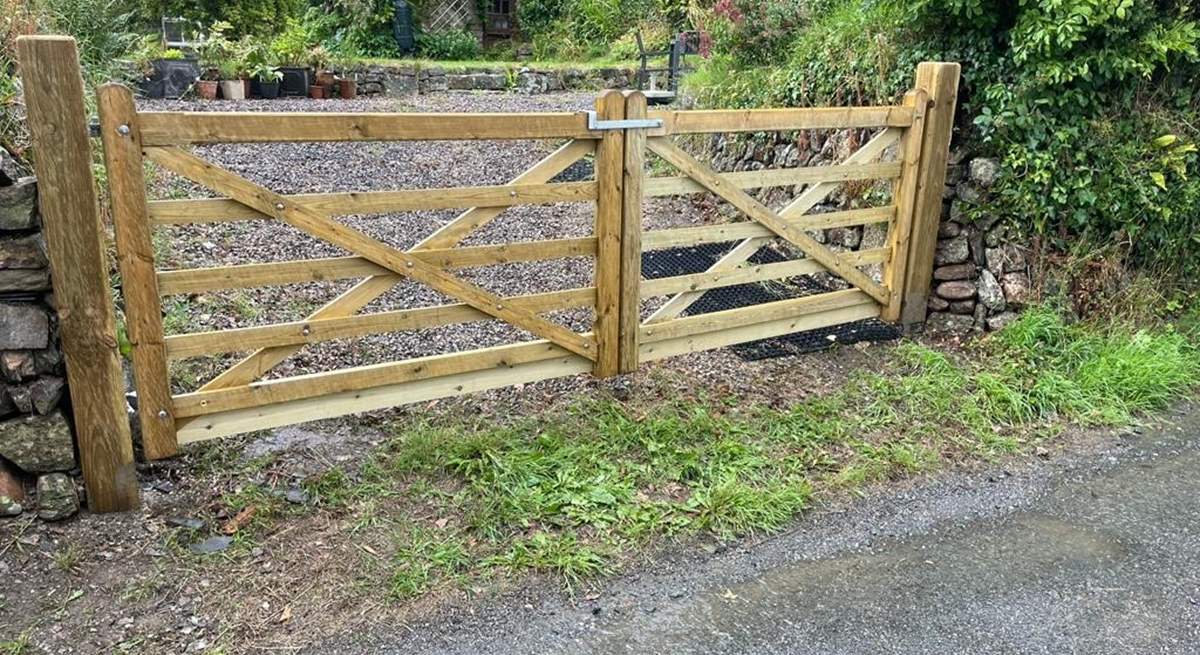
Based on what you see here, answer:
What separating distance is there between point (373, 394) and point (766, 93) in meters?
5.00

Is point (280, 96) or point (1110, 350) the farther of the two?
point (280, 96)

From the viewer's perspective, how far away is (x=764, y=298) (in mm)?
6012

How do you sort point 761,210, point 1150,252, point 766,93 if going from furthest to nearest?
1. point 766,93
2. point 1150,252
3. point 761,210

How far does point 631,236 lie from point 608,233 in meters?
0.14

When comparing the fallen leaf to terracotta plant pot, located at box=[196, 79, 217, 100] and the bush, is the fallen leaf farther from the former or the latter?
Result: terracotta plant pot, located at box=[196, 79, 217, 100]

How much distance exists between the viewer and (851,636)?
9.46 feet

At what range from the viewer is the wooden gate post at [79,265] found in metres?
2.92

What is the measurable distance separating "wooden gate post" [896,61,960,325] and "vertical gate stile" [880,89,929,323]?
0.10ft

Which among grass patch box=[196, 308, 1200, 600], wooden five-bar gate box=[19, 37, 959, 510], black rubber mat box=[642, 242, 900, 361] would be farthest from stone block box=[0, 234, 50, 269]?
black rubber mat box=[642, 242, 900, 361]

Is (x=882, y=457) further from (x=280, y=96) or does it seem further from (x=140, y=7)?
(x=140, y=7)

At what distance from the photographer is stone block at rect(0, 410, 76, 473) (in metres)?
3.18

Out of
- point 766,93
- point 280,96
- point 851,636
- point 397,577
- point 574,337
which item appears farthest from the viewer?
point 280,96

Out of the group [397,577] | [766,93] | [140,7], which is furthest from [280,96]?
[397,577]

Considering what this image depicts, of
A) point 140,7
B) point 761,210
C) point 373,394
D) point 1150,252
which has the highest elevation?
point 140,7
